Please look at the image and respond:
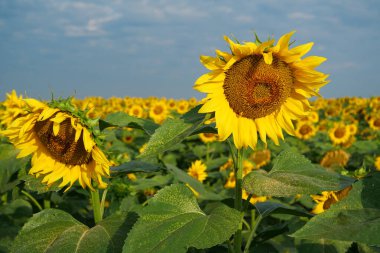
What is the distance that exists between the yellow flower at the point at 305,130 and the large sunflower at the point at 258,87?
25.5 feet

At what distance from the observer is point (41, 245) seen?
226cm

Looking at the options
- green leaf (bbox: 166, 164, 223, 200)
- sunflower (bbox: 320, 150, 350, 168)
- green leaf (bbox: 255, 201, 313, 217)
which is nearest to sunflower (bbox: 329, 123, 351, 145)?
sunflower (bbox: 320, 150, 350, 168)

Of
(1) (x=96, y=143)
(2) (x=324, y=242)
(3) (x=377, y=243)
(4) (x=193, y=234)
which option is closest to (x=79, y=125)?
(1) (x=96, y=143)

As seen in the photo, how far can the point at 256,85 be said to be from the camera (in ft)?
7.98

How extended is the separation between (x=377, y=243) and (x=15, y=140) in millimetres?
2015

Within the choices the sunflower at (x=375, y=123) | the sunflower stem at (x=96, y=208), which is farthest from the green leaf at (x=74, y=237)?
the sunflower at (x=375, y=123)

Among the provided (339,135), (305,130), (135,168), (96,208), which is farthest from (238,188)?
(305,130)

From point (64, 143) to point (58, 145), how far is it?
0.05 meters

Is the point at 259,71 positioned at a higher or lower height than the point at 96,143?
higher

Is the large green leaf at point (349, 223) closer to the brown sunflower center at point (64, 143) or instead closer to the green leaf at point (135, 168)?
the green leaf at point (135, 168)

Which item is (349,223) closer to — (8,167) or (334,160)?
(8,167)

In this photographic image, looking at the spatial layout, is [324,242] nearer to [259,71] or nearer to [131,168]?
[259,71]

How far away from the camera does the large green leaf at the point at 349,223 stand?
59.0 inches

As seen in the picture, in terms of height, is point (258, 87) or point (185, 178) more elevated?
point (258, 87)
